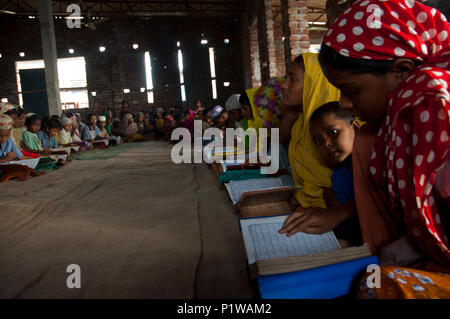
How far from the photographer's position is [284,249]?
0.97m

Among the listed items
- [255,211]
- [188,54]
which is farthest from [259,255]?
[188,54]

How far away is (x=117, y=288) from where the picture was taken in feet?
3.55

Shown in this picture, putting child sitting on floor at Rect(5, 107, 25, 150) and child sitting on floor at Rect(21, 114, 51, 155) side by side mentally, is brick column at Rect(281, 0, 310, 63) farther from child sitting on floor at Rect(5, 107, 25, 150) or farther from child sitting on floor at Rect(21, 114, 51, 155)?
child sitting on floor at Rect(5, 107, 25, 150)

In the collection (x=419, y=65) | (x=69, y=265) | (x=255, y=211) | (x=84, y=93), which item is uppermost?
(x=84, y=93)

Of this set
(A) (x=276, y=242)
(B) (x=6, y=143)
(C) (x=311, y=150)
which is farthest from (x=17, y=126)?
(A) (x=276, y=242)

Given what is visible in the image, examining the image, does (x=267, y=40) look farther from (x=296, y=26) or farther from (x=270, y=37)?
(x=296, y=26)

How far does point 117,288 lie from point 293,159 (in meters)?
1.21

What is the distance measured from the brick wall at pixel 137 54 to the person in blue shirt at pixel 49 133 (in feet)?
25.5

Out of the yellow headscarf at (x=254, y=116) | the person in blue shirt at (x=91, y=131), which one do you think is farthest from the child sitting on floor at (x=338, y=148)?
the person in blue shirt at (x=91, y=131)

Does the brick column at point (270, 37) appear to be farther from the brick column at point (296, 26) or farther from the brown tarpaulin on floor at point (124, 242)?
the brown tarpaulin on floor at point (124, 242)

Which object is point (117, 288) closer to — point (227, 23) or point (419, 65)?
point (419, 65)

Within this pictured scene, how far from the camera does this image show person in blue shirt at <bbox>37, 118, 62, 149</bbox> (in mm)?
5555

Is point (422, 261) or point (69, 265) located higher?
point (422, 261)

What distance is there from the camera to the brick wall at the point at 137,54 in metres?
12.9
